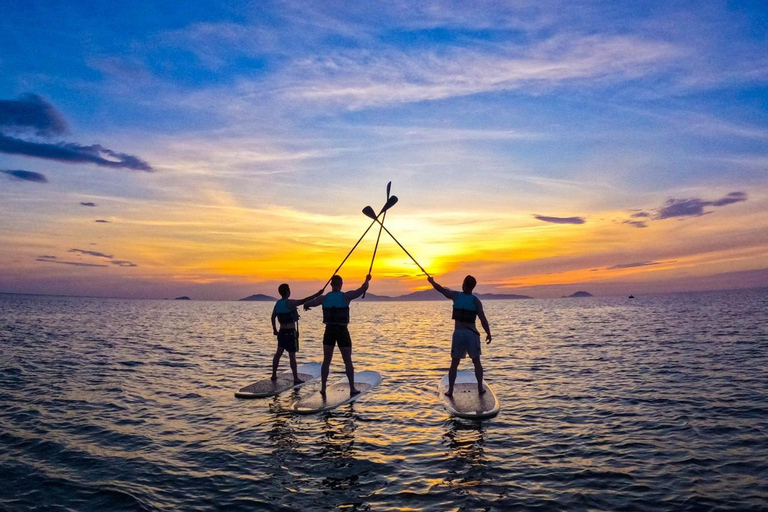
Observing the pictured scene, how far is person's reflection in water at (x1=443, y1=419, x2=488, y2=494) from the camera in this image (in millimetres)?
8289

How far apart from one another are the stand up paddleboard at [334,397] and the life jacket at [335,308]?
2.23 m

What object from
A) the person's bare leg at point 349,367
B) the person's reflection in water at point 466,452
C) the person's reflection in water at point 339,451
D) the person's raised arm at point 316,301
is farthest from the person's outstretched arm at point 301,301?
the person's reflection in water at point 466,452

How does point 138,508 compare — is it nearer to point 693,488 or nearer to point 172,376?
point 693,488

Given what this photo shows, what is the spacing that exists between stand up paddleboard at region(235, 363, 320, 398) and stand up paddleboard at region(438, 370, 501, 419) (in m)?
5.14

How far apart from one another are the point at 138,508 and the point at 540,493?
6.46 meters

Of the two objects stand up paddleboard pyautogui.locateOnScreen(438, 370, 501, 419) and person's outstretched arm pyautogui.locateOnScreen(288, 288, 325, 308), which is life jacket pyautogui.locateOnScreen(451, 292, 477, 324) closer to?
stand up paddleboard pyautogui.locateOnScreen(438, 370, 501, 419)

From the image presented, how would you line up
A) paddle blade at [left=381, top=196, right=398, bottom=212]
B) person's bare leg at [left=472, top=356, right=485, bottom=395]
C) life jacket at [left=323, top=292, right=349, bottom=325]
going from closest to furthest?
person's bare leg at [left=472, top=356, right=485, bottom=395], life jacket at [left=323, top=292, right=349, bottom=325], paddle blade at [left=381, top=196, right=398, bottom=212]

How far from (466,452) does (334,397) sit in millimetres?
5159

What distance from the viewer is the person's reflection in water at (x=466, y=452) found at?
8.29 metres

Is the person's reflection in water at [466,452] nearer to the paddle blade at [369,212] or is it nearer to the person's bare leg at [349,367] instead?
the person's bare leg at [349,367]

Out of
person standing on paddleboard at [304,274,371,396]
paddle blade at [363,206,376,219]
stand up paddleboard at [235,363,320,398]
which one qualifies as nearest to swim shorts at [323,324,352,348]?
person standing on paddleboard at [304,274,371,396]

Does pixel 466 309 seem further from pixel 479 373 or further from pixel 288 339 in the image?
pixel 288 339

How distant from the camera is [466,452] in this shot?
9625 mm

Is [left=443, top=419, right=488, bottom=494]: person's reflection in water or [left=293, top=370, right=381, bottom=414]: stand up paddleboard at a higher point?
[left=293, top=370, right=381, bottom=414]: stand up paddleboard
